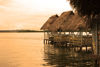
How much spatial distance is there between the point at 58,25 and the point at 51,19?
7.00 metres

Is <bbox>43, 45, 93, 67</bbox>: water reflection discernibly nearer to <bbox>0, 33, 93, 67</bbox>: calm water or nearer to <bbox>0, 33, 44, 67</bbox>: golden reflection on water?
<bbox>0, 33, 93, 67</bbox>: calm water

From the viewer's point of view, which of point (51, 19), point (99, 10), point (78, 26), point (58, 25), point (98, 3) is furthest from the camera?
point (51, 19)

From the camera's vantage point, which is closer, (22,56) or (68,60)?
(68,60)

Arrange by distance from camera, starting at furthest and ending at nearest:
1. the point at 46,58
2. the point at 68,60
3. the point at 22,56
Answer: the point at 22,56
the point at 46,58
the point at 68,60

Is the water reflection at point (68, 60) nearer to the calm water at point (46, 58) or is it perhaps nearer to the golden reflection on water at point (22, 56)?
the calm water at point (46, 58)

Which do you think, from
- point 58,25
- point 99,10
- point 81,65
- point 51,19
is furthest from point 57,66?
point 51,19

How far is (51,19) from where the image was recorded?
117 ft

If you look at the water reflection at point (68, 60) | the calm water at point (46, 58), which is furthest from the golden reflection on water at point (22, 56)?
the water reflection at point (68, 60)

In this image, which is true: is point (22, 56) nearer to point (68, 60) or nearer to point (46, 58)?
point (46, 58)

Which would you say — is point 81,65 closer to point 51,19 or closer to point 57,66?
point 57,66

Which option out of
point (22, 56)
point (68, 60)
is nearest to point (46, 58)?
point (68, 60)

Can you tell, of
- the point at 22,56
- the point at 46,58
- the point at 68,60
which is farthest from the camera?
the point at 22,56

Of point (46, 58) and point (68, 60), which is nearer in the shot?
point (68, 60)

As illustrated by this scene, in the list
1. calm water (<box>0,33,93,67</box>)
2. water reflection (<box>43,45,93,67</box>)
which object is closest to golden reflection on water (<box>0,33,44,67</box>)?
calm water (<box>0,33,93,67</box>)
